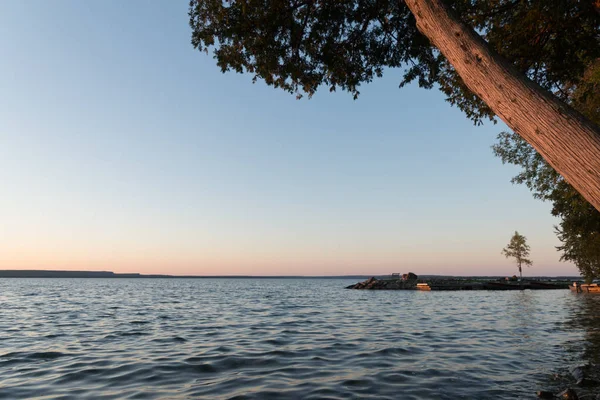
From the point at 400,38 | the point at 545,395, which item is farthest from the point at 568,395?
the point at 400,38

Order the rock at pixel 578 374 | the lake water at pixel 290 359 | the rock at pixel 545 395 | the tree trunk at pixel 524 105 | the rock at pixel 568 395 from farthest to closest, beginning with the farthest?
the rock at pixel 578 374 → the lake water at pixel 290 359 → the rock at pixel 545 395 → the rock at pixel 568 395 → the tree trunk at pixel 524 105

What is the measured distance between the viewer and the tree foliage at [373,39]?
32.3 ft

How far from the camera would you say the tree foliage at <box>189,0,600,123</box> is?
986 cm

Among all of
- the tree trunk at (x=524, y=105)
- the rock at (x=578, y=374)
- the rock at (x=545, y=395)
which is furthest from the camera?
the rock at (x=578, y=374)

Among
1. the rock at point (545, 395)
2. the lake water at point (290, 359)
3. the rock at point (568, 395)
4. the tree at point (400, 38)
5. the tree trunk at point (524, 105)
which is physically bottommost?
the lake water at point (290, 359)

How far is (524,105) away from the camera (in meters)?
5.26

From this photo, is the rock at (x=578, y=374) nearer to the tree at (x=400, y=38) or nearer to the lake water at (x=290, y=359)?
the lake water at (x=290, y=359)

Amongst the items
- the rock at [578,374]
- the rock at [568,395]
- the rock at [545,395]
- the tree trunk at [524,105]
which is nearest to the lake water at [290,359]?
the rock at [578,374]

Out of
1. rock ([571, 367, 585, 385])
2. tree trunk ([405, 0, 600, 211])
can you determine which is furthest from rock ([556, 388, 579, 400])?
tree trunk ([405, 0, 600, 211])

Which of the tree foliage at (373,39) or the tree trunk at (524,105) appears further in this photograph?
the tree foliage at (373,39)

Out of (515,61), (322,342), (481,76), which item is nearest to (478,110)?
(515,61)

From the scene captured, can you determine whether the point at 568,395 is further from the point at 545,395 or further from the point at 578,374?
the point at 578,374

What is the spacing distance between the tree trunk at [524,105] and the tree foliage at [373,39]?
12.4 feet

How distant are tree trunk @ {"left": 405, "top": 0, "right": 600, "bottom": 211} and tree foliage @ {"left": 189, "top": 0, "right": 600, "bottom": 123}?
3.79 meters
